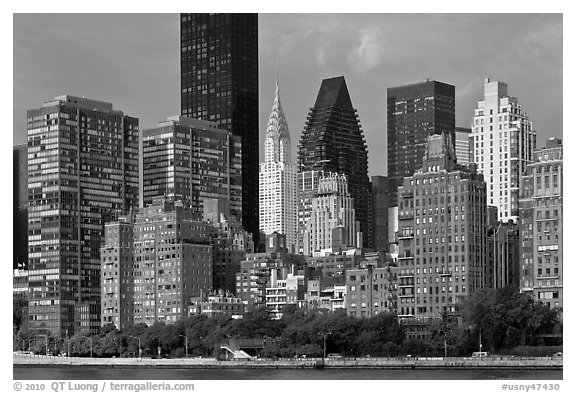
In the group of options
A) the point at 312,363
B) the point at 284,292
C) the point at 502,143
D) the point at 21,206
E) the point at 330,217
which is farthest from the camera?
the point at 330,217

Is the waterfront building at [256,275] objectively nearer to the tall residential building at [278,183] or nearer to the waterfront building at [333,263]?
the waterfront building at [333,263]

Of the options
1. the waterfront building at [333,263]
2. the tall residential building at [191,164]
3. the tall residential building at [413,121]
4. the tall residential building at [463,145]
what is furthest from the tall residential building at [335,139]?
the waterfront building at [333,263]

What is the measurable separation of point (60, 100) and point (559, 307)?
52.9 metres

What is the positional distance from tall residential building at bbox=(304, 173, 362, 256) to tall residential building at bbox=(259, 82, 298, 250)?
42.7ft

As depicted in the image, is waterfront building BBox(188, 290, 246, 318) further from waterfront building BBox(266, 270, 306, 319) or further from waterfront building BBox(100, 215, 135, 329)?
waterfront building BBox(100, 215, 135, 329)

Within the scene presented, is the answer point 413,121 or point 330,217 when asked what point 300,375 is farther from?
point 413,121

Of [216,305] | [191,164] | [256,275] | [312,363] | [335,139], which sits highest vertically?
[335,139]

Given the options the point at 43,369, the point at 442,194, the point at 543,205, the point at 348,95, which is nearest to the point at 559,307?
the point at 543,205

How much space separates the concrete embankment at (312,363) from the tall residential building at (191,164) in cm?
3434

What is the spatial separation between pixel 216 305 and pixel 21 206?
2693cm

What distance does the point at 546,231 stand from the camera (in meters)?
93.4

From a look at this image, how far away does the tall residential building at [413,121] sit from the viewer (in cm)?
15512

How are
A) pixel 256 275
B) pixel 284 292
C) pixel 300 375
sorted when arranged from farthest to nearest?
pixel 256 275
pixel 284 292
pixel 300 375

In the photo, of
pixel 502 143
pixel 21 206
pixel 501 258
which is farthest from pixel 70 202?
pixel 502 143
